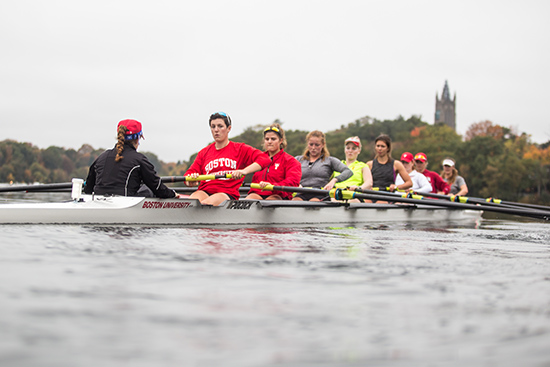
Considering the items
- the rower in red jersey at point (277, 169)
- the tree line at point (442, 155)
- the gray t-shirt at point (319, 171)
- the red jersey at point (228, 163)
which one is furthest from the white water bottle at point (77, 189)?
the tree line at point (442, 155)

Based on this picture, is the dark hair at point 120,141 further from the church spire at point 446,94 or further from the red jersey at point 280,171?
the church spire at point 446,94

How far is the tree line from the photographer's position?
57.2 meters

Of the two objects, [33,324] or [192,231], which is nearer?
[33,324]

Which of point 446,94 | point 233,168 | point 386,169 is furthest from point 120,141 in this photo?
point 446,94

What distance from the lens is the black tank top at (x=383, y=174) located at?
11.8m

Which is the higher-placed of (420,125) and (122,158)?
(420,125)

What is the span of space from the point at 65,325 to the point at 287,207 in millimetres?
6120

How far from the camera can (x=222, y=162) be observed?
7727 millimetres

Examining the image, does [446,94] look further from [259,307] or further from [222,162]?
[259,307]

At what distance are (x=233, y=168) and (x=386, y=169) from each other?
5.06 metres

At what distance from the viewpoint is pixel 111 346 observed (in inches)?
81.6

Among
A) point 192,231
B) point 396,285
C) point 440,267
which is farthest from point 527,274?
point 192,231

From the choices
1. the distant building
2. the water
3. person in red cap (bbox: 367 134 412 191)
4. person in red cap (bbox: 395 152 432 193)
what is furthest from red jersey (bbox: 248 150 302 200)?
the distant building

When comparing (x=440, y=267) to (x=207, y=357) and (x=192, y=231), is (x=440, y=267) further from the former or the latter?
(x=192, y=231)
